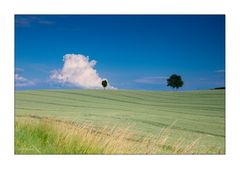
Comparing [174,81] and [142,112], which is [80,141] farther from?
[142,112]

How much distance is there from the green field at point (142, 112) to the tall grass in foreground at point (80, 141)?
6 centimetres

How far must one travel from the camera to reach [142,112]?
9.75 metres

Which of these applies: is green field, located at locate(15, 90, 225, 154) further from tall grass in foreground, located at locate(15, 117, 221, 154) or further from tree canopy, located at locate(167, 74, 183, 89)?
tree canopy, located at locate(167, 74, 183, 89)

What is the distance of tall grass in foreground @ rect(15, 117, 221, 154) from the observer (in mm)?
7012

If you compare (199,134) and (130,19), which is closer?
(130,19)

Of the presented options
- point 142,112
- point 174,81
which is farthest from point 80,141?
point 142,112

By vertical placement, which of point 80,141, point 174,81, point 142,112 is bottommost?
point 80,141

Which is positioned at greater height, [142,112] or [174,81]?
[174,81]

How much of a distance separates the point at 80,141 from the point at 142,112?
282 cm

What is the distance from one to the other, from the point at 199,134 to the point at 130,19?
7.05 feet

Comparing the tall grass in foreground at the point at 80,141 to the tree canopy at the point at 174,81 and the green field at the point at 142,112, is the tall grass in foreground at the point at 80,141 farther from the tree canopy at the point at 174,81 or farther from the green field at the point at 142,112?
the tree canopy at the point at 174,81

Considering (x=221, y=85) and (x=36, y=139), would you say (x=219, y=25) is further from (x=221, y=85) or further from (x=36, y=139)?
(x=36, y=139)
